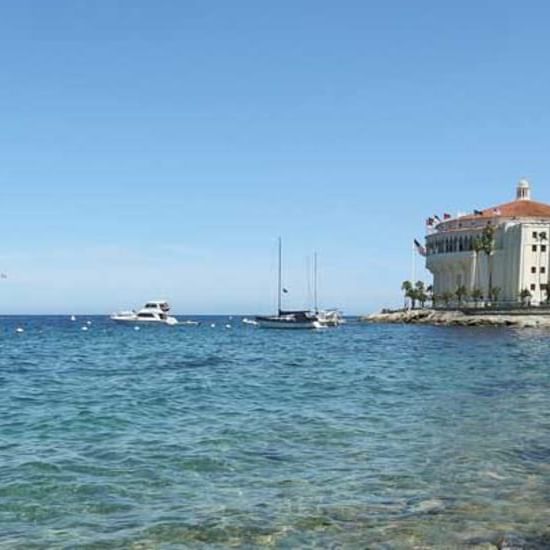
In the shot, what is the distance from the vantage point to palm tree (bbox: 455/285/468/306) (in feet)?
488

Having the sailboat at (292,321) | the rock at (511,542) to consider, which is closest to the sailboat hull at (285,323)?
the sailboat at (292,321)

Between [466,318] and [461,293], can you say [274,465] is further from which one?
[461,293]

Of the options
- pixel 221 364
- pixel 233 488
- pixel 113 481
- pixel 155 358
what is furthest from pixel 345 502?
pixel 155 358

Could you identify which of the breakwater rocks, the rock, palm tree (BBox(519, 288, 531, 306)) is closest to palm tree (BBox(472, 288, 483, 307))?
the breakwater rocks

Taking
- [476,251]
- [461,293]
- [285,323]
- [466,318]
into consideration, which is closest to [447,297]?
[461,293]

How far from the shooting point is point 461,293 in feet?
490

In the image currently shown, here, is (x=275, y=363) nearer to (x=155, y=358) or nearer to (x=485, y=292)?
(x=155, y=358)

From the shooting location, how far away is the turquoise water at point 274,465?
12.1 metres

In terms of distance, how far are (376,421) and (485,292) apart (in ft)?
420

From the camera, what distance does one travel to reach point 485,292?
14700 centimetres

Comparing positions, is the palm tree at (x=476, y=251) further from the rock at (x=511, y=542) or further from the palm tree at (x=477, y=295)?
the rock at (x=511, y=542)

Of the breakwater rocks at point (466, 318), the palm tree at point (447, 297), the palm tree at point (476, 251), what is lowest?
the breakwater rocks at point (466, 318)

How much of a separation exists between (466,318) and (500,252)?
1854 cm

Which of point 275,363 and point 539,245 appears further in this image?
point 539,245
